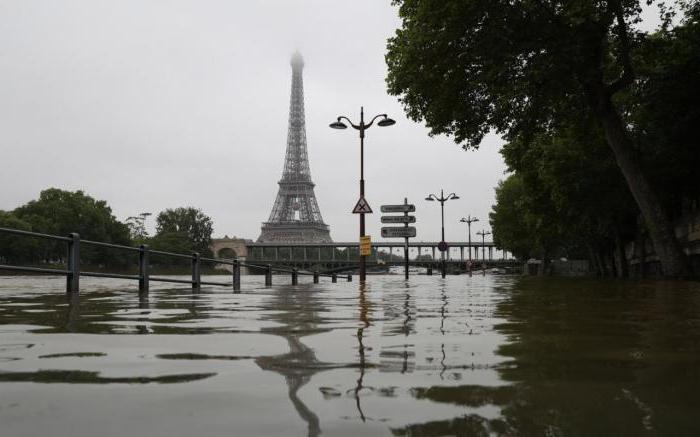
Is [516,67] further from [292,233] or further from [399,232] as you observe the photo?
[292,233]

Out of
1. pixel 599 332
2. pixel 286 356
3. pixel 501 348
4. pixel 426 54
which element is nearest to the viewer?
pixel 286 356

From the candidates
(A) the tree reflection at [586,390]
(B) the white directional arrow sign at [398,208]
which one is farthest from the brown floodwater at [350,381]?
(B) the white directional arrow sign at [398,208]

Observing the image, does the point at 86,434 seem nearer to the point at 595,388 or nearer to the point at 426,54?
the point at 595,388

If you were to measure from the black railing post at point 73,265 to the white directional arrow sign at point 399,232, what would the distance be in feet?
61.9

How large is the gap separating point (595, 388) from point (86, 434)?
4.89 ft

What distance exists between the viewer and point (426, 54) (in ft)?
57.6

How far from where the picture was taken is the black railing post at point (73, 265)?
8.83 m

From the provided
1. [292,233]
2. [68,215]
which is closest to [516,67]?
[68,215]

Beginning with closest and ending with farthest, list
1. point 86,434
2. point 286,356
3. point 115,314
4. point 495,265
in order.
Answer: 1. point 86,434
2. point 286,356
3. point 115,314
4. point 495,265

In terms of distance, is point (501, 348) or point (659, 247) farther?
point (659, 247)

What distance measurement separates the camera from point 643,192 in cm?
1834

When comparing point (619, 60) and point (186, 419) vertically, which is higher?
point (619, 60)

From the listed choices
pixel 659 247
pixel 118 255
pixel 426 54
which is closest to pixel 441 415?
pixel 426 54

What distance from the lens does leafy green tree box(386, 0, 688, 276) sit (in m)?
16.5
